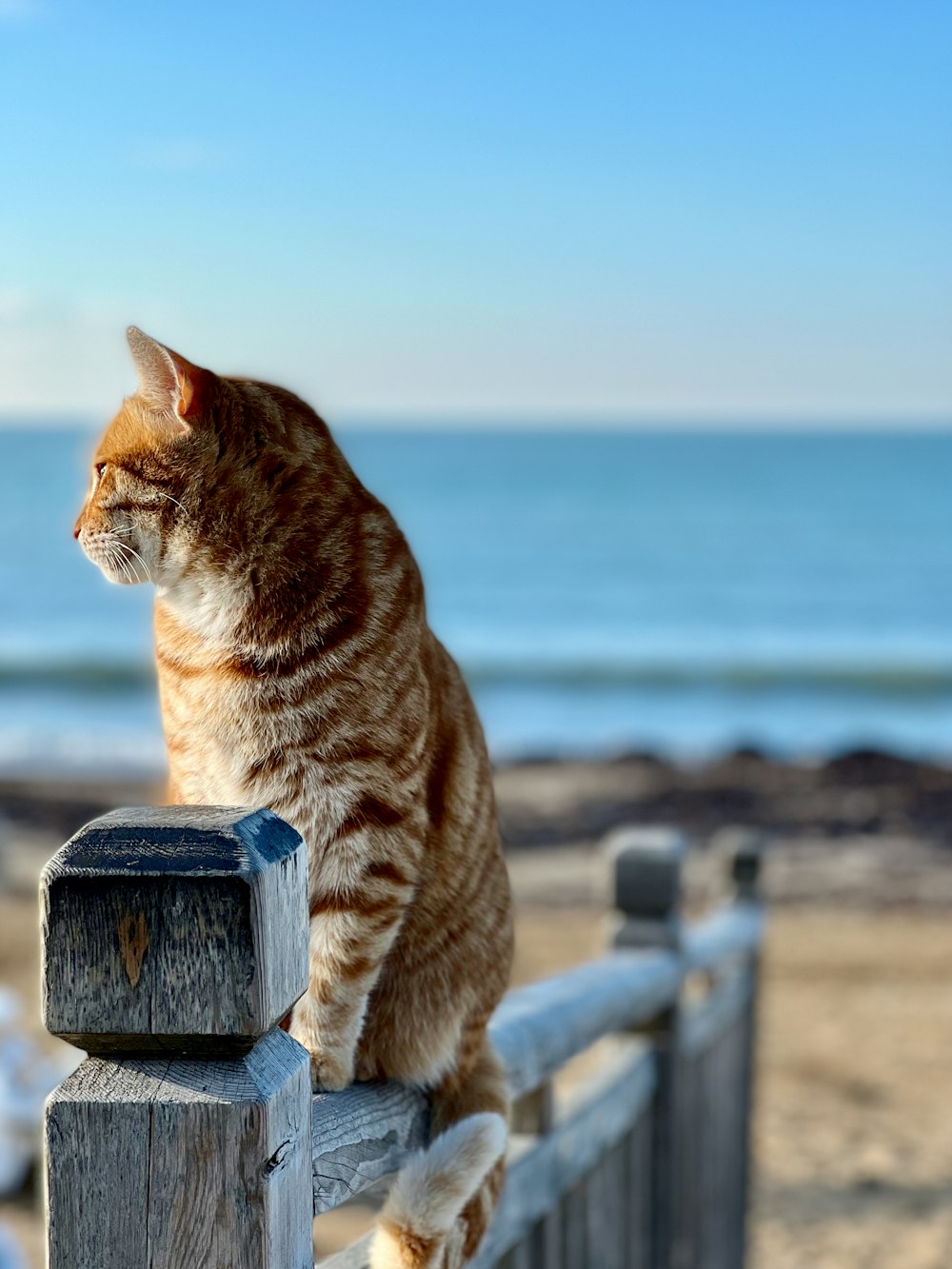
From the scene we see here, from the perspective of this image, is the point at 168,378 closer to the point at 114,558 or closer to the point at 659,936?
the point at 114,558

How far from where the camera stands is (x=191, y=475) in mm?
1512

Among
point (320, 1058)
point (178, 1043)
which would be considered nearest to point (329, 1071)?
point (320, 1058)

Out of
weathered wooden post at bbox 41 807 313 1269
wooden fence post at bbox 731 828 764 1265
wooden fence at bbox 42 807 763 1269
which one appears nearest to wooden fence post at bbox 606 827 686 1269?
wooden fence post at bbox 731 828 764 1265

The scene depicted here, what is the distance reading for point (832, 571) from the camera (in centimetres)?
2798

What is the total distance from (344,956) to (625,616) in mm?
22363

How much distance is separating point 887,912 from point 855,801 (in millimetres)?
2618

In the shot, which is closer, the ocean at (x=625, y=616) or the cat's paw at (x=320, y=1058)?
the cat's paw at (x=320, y=1058)

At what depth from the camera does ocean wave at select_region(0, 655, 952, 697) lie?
1772 centimetres

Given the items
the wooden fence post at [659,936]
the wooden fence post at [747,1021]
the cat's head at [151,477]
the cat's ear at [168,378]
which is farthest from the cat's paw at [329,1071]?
the wooden fence post at [747,1021]

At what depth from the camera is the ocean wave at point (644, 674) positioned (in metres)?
17.7

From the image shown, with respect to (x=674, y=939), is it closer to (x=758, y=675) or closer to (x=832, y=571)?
(x=758, y=675)

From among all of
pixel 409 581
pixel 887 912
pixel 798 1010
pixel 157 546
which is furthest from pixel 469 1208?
pixel 887 912

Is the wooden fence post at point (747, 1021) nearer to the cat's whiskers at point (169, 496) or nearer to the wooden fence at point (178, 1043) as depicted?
the cat's whiskers at point (169, 496)

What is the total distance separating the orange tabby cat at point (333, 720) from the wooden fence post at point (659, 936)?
1.46 metres
